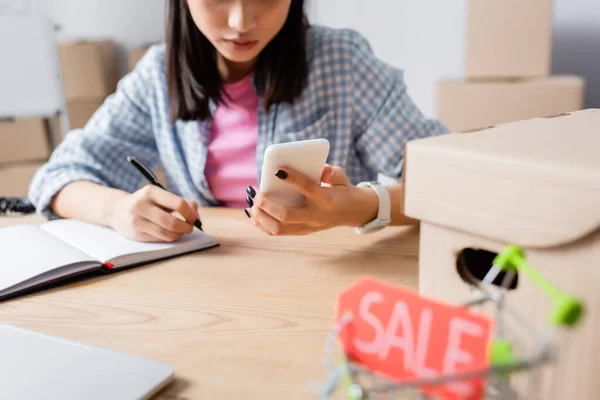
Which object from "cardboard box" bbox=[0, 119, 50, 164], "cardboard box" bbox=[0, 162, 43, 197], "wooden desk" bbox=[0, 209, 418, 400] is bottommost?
"cardboard box" bbox=[0, 162, 43, 197]

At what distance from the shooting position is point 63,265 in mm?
625

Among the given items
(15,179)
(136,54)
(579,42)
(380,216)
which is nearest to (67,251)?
(380,216)

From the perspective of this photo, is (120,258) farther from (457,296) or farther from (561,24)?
(561,24)

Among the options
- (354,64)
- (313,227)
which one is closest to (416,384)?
(313,227)

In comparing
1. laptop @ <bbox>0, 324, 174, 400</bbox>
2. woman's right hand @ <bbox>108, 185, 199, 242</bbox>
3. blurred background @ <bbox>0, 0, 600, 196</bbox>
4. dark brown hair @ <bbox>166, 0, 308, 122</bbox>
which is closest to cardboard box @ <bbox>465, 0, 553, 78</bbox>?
blurred background @ <bbox>0, 0, 600, 196</bbox>

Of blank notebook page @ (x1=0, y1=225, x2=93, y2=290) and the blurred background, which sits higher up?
the blurred background

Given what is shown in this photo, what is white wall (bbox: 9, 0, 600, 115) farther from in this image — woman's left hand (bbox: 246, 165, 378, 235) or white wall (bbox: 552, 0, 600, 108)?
A: woman's left hand (bbox: 246, 165, 378, 235)

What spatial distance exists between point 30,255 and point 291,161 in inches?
14.5

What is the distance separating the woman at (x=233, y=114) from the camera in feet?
3.20

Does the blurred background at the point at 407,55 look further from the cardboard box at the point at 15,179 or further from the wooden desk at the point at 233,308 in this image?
the wooden desk at the point at 233,308

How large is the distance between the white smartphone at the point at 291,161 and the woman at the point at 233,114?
35 cm

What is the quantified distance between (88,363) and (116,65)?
2.54 metres

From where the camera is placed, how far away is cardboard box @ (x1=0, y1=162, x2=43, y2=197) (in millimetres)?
2162

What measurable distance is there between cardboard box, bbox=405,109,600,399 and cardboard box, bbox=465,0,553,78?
1437mm
